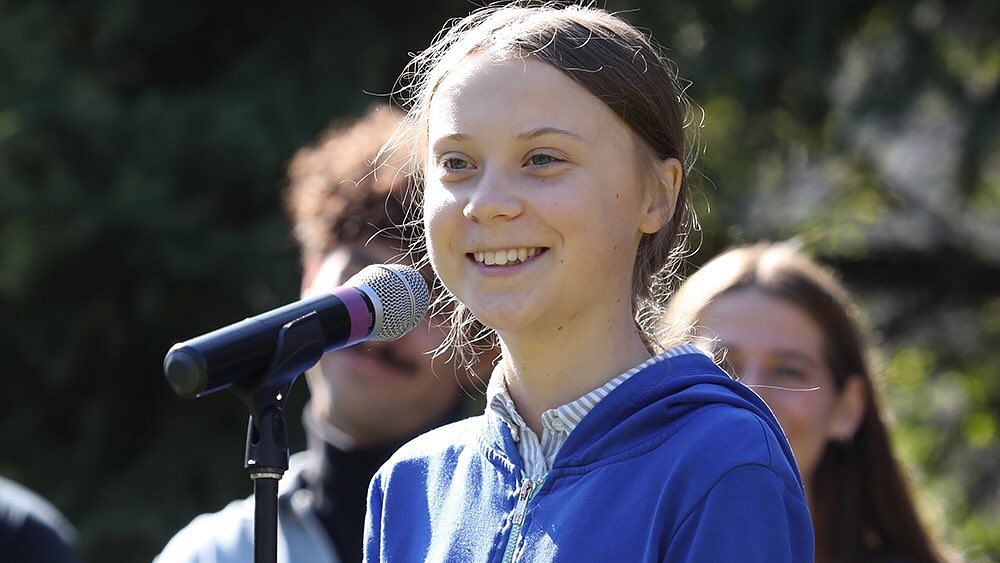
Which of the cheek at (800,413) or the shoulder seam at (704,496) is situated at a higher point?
the cheek at (800,413)

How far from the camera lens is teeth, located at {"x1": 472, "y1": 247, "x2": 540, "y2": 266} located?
1795mm

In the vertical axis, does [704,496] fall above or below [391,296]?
below

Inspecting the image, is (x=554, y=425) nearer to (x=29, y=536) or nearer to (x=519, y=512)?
(x=519, y=512)

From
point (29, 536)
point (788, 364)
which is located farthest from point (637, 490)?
point (29, 536)

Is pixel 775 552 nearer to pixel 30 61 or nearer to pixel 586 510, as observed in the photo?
pixel 586 510

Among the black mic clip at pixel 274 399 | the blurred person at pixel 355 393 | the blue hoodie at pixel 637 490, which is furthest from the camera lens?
the blurred person at pixel 355 393

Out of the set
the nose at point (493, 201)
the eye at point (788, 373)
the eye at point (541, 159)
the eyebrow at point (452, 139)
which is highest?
the eye at point (788, 373)

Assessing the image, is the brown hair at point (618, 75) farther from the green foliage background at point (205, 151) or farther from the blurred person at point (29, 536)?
the green foliage background at point (205, 151)

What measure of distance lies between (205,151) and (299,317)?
326cm

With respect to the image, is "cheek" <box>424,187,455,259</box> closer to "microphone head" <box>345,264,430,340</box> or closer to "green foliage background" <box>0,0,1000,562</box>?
"microphone head" <box>345,264,430,340</box>

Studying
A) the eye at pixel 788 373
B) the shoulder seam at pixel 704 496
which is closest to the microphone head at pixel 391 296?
the shoulder seam at pixel 704 496

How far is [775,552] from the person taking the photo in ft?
5.06

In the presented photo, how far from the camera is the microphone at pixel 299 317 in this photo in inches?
62.4

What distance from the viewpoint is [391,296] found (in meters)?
1.87
